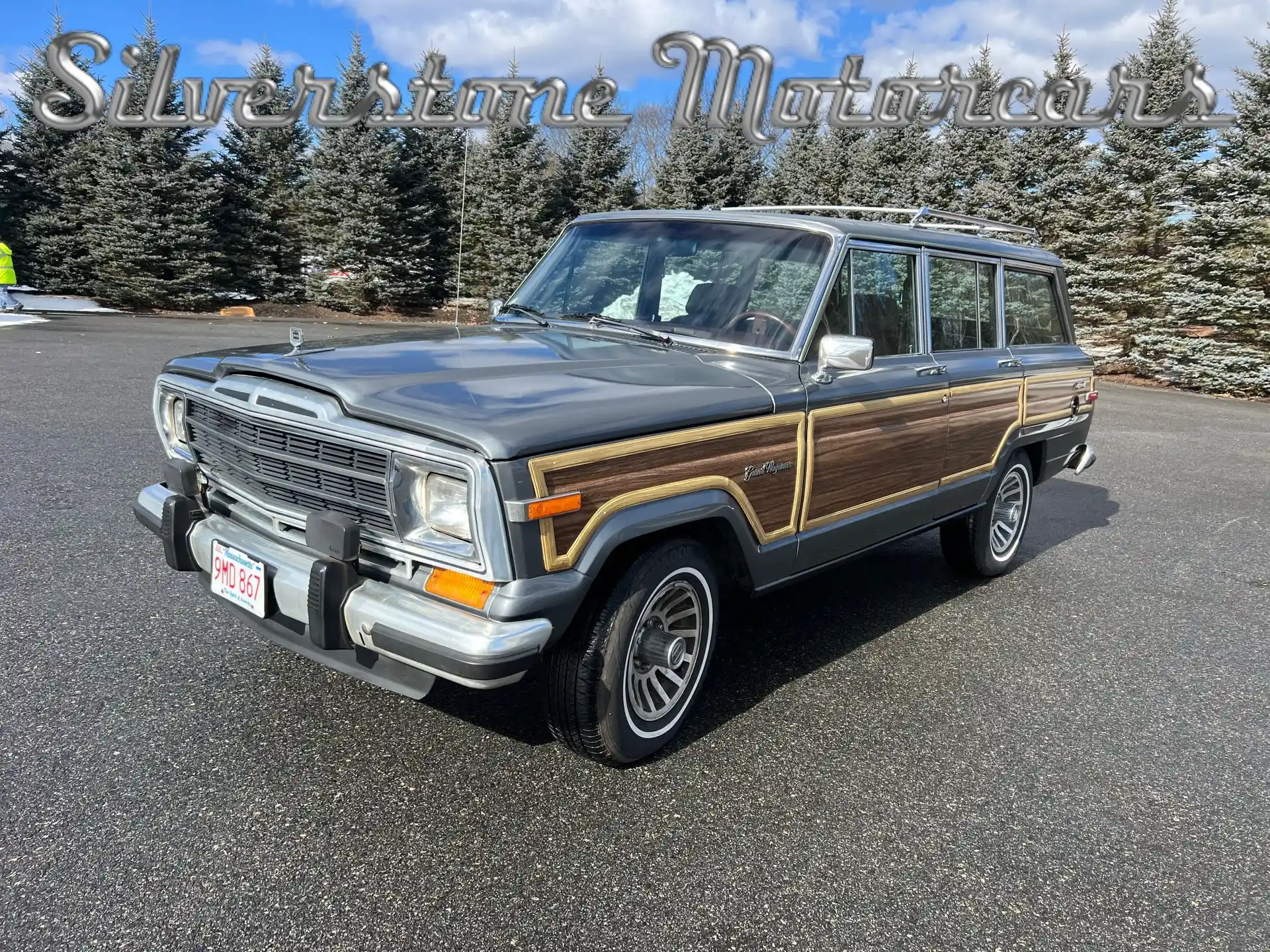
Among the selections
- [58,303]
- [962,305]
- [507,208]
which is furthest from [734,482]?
[58,303]

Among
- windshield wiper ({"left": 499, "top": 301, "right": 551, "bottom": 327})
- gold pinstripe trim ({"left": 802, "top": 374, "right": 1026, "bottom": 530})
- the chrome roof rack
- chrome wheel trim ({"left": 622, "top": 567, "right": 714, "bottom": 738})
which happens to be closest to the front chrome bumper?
chrome wheel trim ({"left": 622, "top": 567, "right": 714, "bottom": 738})

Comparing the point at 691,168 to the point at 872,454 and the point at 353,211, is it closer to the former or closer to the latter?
the point at 353,211

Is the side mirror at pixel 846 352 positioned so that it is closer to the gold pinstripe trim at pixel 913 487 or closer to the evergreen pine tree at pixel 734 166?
the gold pinstripe trim at pixel 913 487

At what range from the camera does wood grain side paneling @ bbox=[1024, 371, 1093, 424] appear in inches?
210

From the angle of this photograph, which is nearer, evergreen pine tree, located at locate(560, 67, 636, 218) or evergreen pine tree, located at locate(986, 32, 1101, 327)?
evergreen pine tree, located at locate(986, 32, 1101, 327)

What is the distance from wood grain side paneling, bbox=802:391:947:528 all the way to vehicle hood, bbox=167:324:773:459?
46 centimetres

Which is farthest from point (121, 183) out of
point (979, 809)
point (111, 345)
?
point (979, 809)

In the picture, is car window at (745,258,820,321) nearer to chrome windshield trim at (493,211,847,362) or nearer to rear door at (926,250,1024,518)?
chrome windshield trim at (493,211,847,362)

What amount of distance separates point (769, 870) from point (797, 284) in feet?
7.53

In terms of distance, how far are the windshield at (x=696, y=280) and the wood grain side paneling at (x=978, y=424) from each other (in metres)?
1.19

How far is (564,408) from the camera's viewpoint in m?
2.76

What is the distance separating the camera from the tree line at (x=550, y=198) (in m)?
17.3

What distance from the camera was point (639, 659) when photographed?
311 centimetres

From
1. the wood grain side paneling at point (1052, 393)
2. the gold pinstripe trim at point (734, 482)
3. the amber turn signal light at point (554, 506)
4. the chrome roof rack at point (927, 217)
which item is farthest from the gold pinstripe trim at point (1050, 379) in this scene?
the amber turn signal light at point (554, 506)
